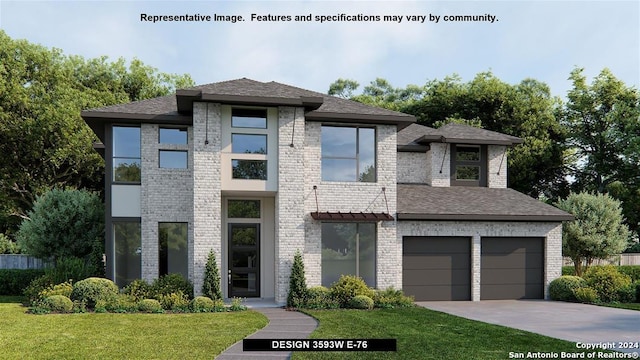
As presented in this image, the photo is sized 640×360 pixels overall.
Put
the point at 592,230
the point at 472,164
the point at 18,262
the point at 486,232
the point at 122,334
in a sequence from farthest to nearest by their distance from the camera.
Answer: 1. the point at 18,262
2. the point at 592,230
3. the point at 472,164
4. the point at 486,232
5. the point at 122,334

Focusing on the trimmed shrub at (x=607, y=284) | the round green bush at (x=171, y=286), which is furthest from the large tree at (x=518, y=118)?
the round green bush at (x=171, y=286)

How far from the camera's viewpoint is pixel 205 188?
16.0 meters

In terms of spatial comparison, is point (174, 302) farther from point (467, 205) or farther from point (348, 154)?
point (467, 205)

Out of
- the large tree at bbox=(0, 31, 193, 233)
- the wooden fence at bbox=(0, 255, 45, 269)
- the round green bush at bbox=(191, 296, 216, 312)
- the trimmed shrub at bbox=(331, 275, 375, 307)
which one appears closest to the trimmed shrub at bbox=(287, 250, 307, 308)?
the trimmed shrub at bbox=(331, 275, 375, 307)

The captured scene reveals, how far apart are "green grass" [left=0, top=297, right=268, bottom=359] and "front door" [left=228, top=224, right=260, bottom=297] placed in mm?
2849

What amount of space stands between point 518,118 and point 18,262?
29696 mm

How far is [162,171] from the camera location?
666 inches

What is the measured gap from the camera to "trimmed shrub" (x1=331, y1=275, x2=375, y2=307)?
15.9 m

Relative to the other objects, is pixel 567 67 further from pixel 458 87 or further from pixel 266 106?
pixel 266 106

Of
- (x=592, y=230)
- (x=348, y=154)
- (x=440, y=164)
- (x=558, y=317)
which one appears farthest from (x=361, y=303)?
(x=592, y=230)

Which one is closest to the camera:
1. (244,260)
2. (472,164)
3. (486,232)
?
(244,260)

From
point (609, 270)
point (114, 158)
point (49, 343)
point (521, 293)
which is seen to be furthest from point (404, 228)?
point (49, 343)

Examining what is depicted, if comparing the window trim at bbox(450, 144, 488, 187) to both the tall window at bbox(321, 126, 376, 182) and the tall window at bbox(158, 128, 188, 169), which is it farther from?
the tall window at bbox(158, 128, 188, 169)

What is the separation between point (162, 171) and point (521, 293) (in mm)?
13380
